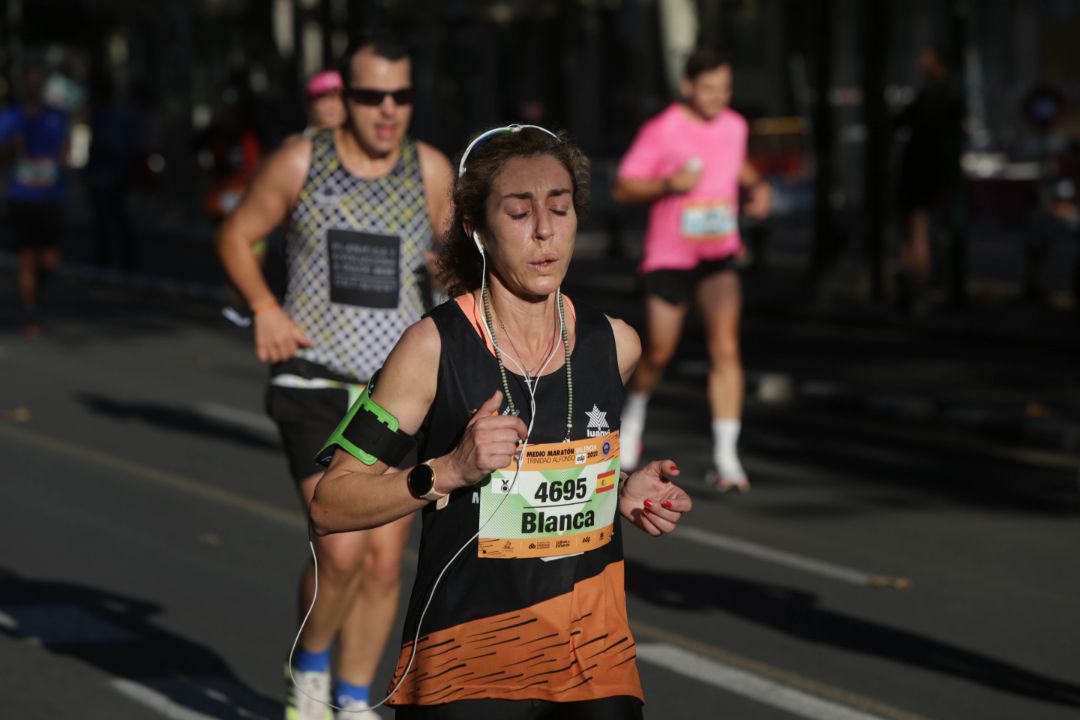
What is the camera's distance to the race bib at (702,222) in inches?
393

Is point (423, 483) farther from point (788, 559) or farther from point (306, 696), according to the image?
point (788, 559)

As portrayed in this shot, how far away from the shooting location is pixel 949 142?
17.8 metres

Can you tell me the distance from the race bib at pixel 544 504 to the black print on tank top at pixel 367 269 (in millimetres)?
2194

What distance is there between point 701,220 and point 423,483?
6.35 m

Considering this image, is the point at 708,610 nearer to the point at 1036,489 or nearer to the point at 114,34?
the point at 1036,489

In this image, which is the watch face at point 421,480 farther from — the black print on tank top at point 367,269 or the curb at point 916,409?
the curb at point 916,409

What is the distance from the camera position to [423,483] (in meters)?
3.79

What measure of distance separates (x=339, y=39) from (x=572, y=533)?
27091mm

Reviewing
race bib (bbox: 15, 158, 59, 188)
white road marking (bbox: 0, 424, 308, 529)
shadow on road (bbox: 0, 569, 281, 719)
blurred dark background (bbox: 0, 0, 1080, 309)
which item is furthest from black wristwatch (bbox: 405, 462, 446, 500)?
race bib (bbox: 15, 158, 59, 188)

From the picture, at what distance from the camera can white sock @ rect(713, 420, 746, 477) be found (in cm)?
1009

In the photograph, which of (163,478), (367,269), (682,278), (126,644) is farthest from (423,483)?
(163,478)

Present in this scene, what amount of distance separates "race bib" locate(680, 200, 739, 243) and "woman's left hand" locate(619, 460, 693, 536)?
5.85 m

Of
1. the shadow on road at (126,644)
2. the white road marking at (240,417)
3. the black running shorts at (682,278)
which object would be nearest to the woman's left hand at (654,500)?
the shadow on road at (126,644)

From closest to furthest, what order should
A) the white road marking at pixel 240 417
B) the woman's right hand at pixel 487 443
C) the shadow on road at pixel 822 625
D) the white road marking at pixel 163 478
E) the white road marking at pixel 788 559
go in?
the woman's right hand at pixel 487 443 → the shadow on road at pixel 822 625 → the white road marking at pixel 788 559 → the white road marking at pixel 163 478 → the white road marking at pixel 240 417
